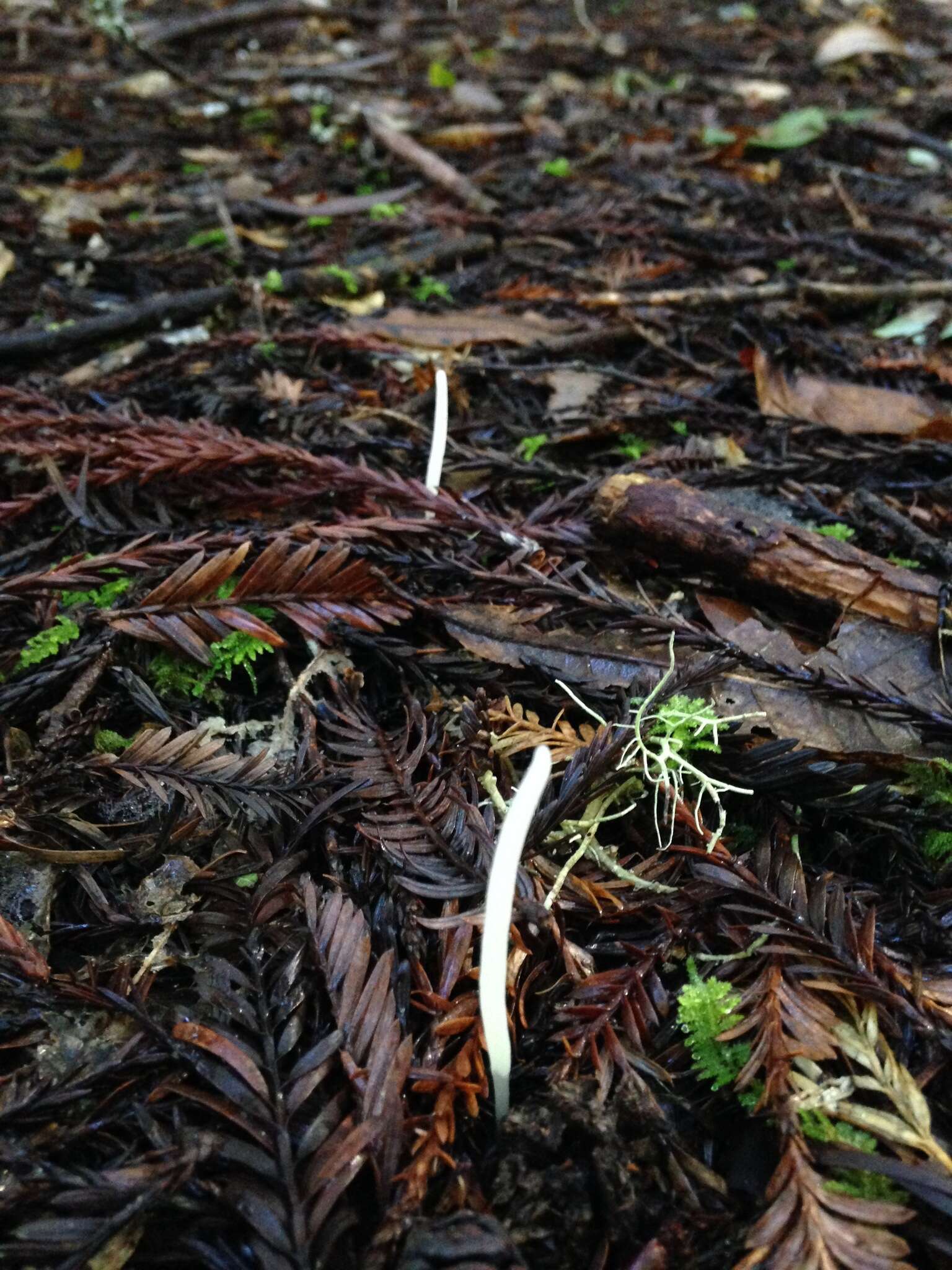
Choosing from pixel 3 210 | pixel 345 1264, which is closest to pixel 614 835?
pixel 345 1264

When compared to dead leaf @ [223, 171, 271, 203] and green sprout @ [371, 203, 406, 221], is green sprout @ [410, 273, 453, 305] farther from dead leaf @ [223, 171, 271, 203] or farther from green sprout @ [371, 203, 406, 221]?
dead leaf @ [223, 171, 271, 203]

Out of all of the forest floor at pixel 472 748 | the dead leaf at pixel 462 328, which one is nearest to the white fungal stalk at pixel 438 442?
the forest floor at pixel 472 748

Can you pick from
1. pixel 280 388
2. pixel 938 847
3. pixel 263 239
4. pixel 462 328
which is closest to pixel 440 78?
pixel 263 239

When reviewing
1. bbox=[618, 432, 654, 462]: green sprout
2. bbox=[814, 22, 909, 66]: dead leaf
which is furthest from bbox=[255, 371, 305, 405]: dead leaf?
bbox=[814, 22, 909, 66]: dead leaf

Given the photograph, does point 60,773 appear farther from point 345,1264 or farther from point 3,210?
point 3,210

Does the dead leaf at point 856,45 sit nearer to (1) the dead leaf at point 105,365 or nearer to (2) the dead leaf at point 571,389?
(2) the dead leaf at point 571,389
